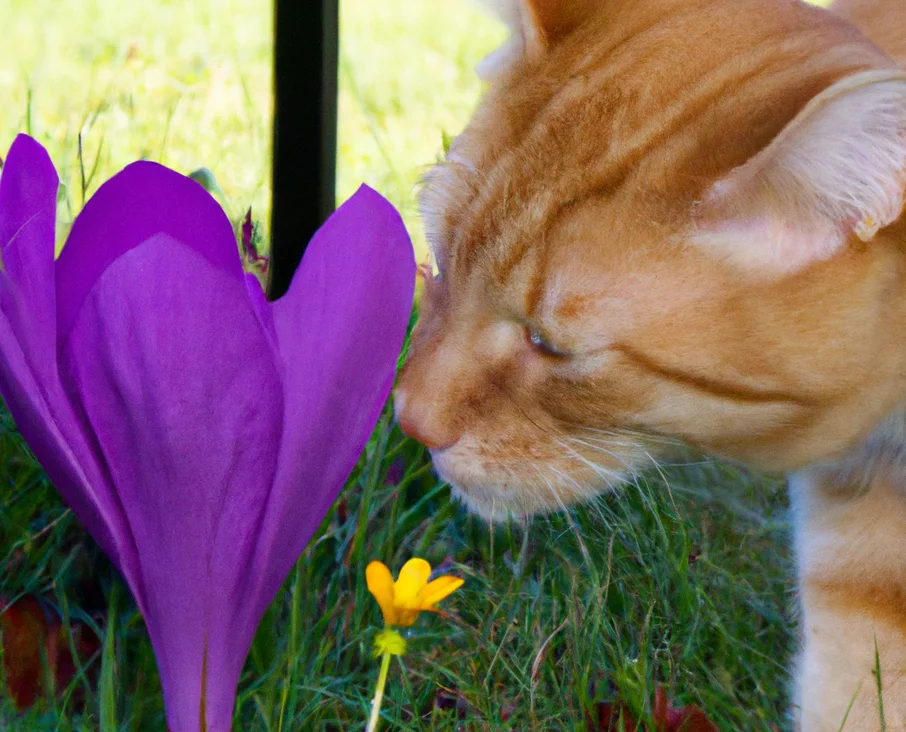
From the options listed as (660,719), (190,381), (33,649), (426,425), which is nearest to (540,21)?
(426,425)

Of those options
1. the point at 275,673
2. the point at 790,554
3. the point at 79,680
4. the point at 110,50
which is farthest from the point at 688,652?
the point at 110,50

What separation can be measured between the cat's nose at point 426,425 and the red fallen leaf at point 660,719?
0.97 ft

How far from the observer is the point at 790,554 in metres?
1.44

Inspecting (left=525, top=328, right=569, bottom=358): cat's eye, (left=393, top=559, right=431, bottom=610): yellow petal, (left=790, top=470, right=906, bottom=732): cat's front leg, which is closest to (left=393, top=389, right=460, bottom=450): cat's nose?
(left=525, top=328, right=569, bottom=358): cat's eye

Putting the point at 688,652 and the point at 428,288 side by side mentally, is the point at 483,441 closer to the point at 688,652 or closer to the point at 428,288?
the point at 428,288

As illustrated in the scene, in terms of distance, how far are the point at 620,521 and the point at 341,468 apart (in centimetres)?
54

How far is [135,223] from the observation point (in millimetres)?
863

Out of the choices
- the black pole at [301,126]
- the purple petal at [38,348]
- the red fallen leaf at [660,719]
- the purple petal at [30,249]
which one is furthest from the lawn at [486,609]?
the purple petal at [30,249]

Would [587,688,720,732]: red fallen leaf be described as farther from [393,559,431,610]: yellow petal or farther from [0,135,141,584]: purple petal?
[0,135,141,584]: purple petal

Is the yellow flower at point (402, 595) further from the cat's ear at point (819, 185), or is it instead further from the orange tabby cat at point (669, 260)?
the cat's ear at point (819, 185)

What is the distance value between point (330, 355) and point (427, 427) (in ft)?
0.78

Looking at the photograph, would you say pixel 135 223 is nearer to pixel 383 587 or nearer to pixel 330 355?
pixel 330 355

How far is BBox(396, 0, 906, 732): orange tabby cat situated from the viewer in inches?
35.8

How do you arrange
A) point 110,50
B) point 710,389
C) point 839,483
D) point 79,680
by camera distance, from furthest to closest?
point 110,50
point 839,483
point 79,680
point 710,389
